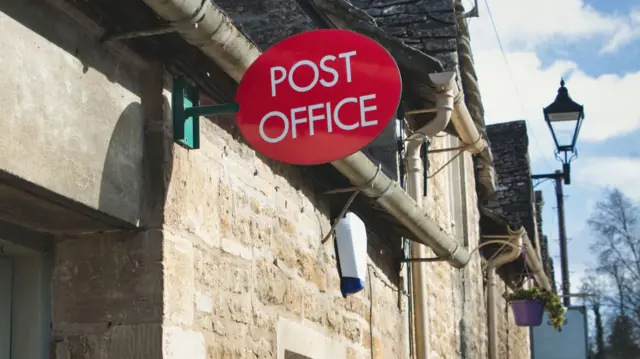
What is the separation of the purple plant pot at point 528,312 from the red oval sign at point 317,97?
8.32 metres

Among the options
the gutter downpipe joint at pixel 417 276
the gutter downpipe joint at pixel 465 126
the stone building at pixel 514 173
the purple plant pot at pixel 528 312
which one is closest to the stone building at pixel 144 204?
the gutter downpipe joint at pixel 417 276

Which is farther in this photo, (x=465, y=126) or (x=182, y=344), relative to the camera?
(x=465, y=126)

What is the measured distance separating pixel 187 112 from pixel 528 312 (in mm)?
8409

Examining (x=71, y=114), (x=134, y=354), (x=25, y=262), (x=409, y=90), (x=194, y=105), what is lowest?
(x=134, y=354)

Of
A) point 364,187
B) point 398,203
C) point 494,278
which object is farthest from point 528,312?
point 364,187

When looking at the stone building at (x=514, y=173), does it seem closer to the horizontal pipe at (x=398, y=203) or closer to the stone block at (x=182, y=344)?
the horizontal pipe at (x=398, y=203)

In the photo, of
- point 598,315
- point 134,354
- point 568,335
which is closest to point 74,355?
point 134,354

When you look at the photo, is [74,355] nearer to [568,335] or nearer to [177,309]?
[177,309]

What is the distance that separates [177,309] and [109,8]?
117cm

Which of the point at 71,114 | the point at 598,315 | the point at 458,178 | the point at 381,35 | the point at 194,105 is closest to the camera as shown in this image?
the point at 71,114

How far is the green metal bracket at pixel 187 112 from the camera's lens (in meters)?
4.27

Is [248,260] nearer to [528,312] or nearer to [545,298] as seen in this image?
[528,312]

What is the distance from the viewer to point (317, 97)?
4176mm

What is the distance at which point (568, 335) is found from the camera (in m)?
15.3
